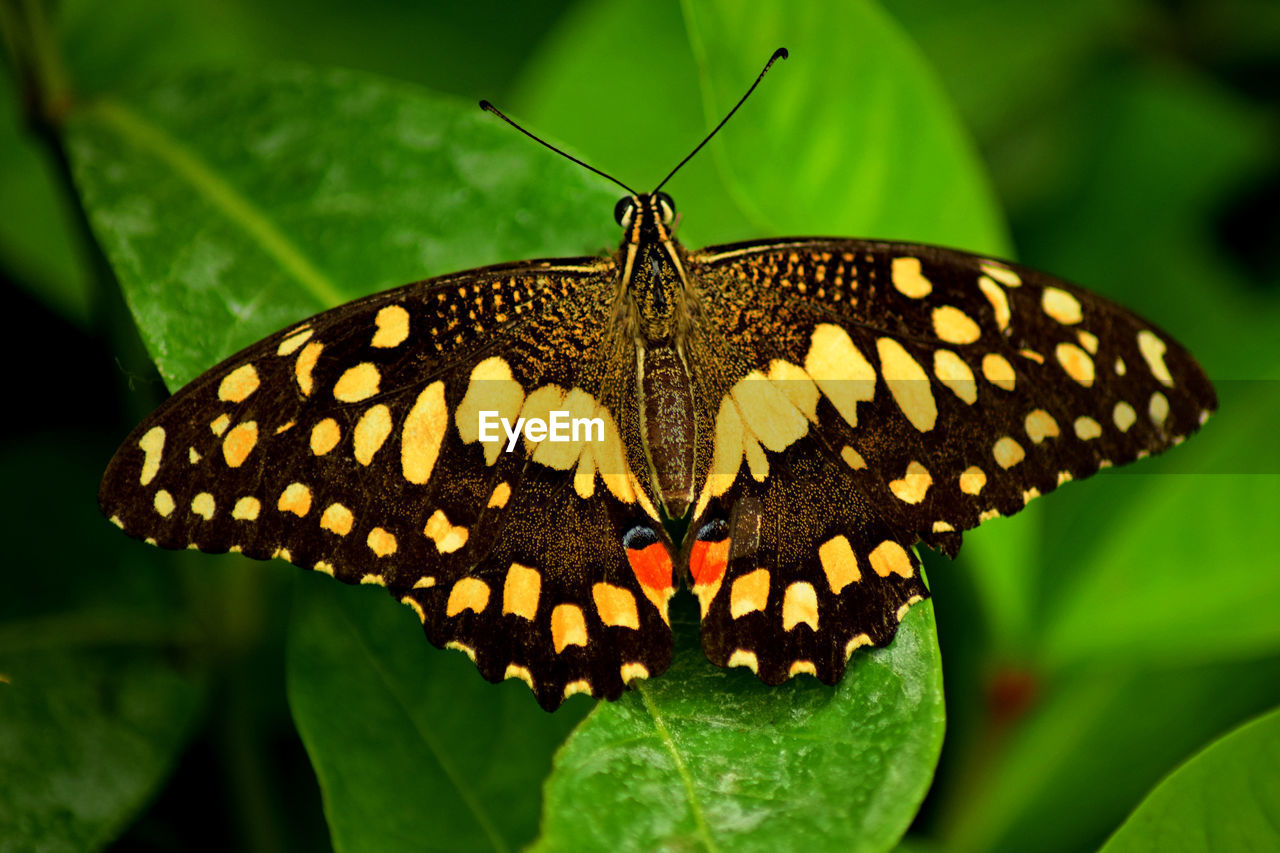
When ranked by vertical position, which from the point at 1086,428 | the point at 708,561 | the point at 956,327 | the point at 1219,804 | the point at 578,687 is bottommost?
the point at 1219,804

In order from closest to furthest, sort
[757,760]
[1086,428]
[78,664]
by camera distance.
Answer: [757,760] < [1086,428] < [78,664]

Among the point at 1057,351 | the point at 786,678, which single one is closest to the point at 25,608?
the point at 786,678

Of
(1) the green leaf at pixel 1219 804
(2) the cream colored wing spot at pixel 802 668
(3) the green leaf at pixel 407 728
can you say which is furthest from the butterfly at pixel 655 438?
(1) the green leaf at pixel 1219 804

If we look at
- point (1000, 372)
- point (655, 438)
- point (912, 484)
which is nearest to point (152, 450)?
point (655, 438)

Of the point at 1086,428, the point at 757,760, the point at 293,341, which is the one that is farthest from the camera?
the point at 1086,428

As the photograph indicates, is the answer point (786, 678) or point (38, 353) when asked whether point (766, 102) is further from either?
point (38, 353)

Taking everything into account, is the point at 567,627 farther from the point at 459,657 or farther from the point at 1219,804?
the point at 1219,804
